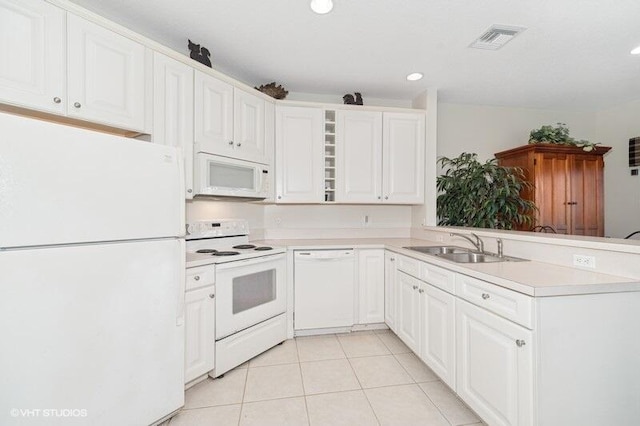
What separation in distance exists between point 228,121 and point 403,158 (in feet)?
6.25

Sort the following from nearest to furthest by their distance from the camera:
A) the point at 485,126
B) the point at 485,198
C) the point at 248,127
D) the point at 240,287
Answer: the point at 240,287 < the point at 248,127 < the point at 485,198 < the point at 485,126

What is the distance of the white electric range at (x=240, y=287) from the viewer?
7.09 feet

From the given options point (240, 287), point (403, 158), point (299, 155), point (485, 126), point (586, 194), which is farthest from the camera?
point (485, 126)

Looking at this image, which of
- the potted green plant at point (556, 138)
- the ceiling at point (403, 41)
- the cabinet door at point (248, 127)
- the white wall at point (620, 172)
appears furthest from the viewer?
the white wall at point (620, 172)

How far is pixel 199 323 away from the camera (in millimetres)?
2008

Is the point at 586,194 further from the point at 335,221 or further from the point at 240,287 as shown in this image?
the point at 240,287

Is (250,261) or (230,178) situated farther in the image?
(230,178)

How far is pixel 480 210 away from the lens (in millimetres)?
3246

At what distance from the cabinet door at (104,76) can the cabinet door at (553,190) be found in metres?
4.10

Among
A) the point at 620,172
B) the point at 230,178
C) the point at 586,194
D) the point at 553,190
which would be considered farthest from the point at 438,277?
the point at 620,172

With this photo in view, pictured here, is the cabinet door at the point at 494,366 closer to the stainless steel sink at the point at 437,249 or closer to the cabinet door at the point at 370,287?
the stainless steel sink at the point at 437,249

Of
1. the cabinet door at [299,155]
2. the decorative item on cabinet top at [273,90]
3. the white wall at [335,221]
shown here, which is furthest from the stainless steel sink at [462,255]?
the decorative item on cabinet top at [273,90]

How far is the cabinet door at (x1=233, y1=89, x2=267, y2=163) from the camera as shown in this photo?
2623mm

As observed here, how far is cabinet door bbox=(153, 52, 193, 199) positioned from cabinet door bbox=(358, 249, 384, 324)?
1733mm
